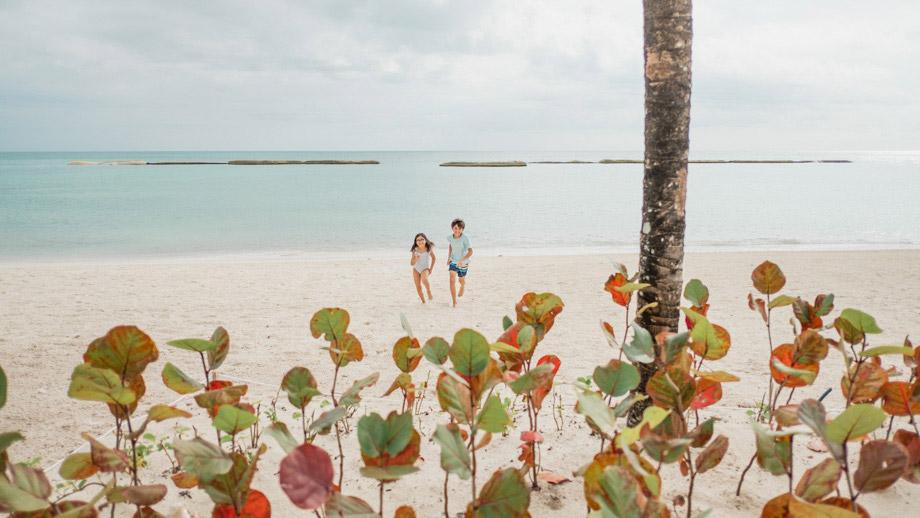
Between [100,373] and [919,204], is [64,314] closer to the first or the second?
[100,373]

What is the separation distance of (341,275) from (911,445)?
35.4ft

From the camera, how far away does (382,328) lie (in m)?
7.44

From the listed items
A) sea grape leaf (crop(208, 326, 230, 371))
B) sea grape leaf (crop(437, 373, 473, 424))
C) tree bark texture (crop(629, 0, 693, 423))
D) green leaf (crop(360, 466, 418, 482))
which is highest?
tree bark texture (crop(629, 0, 693, 423))

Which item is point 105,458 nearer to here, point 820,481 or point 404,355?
point 404,355

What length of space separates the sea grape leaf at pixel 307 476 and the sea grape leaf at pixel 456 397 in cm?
35

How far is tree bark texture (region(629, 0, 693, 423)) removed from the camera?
2775mm

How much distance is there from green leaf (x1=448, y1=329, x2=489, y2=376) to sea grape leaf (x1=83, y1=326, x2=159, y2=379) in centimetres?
72

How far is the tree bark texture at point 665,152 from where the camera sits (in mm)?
2775

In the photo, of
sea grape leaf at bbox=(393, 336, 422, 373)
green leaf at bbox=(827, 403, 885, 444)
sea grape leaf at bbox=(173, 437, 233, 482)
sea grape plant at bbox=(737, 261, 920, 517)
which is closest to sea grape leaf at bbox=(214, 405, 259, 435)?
sea grape leaf at bbox=(173, 437, 233, 482)

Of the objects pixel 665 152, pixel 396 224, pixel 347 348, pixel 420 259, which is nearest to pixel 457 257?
pixel 420 259

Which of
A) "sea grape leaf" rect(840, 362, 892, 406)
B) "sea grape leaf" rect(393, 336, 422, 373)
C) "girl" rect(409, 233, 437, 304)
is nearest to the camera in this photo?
"sea grape leaf" rect(840, 362, 892, 406)

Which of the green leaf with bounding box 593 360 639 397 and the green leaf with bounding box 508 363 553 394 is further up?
the green leaf with bounding box 508 363 553 394

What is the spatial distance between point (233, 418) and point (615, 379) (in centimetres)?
104

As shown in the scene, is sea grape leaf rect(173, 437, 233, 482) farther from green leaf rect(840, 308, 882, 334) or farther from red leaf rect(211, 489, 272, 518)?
green leaf rect(840, 308, 882, 334)
